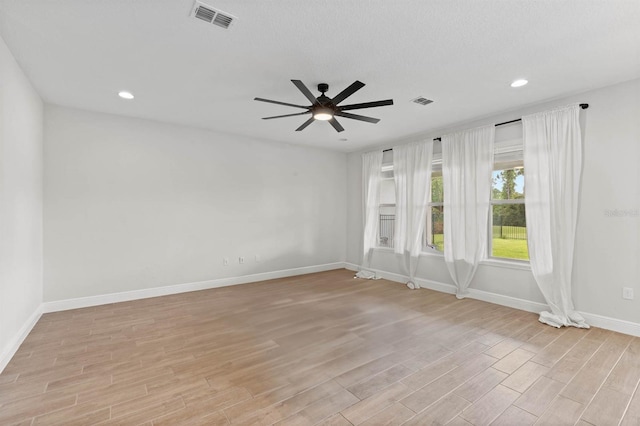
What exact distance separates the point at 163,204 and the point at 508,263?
5.41 m

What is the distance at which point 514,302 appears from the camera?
4234 mm

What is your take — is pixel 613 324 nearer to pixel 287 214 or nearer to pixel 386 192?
pixel 386 192

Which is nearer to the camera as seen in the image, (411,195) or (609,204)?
(609,204)

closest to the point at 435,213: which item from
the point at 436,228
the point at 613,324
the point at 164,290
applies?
the point at 436,228

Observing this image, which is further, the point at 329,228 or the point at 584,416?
the point at 329,228

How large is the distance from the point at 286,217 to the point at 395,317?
3223 mm

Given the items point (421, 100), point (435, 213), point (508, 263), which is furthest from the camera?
point (435, 213)

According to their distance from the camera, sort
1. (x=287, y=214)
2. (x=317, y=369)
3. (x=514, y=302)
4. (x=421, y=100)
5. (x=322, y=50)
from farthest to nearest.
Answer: (x=287, y=214) → (x=514, y=302) → (x=421, y=100) → (x=322, y=50) → (x=317, y=369)

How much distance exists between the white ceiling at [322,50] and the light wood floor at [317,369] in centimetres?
282

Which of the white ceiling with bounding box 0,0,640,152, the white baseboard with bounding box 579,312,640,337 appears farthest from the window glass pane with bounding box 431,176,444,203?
the white baseboard with bounding box 579,312,640,337

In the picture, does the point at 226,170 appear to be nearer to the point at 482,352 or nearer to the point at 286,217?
the point at 286,217

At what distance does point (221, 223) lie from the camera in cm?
550

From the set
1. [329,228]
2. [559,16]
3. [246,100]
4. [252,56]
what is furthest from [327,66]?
[329,228]

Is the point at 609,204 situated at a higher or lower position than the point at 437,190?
lower
